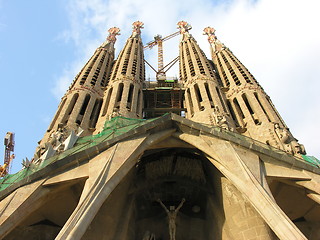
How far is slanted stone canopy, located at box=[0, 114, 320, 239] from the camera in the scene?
34.2ft

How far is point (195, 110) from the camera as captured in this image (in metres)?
23.1

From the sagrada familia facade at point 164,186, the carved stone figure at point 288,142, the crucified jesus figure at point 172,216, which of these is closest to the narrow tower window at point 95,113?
the sagrada familia facade at point 164,186

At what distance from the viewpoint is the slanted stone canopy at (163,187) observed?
34.2ft

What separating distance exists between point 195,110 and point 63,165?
13081mm

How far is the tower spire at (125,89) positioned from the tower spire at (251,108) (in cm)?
705

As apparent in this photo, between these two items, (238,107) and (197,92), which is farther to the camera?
(197,92)

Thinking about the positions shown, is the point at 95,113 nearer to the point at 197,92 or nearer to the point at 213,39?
the point at 197,92

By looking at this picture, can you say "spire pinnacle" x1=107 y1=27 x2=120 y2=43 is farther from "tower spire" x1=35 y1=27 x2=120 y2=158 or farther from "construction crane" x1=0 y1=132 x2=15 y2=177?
"construction crane" x1=0 y1=132 x2=15 y2=177

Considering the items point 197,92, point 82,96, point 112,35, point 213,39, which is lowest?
point 82,96

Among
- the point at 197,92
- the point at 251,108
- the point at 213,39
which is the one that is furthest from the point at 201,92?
the point at 213,39

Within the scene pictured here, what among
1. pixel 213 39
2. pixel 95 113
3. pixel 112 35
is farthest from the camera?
pixel 112 35

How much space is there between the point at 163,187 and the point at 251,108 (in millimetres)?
10960

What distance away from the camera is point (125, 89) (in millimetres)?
24719

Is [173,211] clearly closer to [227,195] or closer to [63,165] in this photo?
[227,195]
